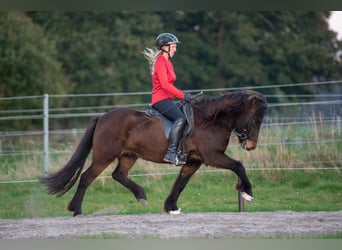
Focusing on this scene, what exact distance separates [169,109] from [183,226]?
1995 millimetres

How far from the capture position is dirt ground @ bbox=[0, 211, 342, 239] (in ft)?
27.4

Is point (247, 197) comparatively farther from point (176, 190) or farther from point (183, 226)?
point (183, 226)

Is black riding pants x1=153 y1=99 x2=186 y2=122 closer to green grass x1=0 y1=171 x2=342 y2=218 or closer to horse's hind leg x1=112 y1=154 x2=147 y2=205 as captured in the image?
horse's hind leg x1=112 y1=154 x2=147 y2=205

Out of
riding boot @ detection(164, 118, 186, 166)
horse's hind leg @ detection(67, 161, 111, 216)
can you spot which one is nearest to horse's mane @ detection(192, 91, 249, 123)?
riding boot @ detection(164, 118, 186, 166)

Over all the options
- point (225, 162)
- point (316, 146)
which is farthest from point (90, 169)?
point (316, 146)

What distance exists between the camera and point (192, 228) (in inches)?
341

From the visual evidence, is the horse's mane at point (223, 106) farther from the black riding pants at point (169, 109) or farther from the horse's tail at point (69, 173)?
the horse's tail at point (69, 173)

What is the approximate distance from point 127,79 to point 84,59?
2253 mm

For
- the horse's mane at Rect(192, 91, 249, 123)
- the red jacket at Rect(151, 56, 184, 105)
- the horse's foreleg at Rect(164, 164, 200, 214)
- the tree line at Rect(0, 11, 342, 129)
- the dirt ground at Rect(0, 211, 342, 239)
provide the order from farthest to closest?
the tree line at Rect(0, 11, 342, 129), the horse's foreleg at Rect(164, 164, 200, 214), the horse's mane at Rect(192, 91, 249, 123), the red jacket at Rect(151, 56, 184, 105), the dirt ground at Rect(0, 211, 342, 239)

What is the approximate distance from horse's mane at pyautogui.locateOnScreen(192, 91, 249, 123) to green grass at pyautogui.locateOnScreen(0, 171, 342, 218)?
7.03ft

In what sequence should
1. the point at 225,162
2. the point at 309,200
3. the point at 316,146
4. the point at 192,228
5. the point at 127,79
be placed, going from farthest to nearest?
the point at 127,79
the point at 316,146
the point at 309,200
the point at 225,162
the point at 192,228

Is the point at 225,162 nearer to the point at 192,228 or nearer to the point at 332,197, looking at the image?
the point at 192,228

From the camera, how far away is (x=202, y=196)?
1355 cm

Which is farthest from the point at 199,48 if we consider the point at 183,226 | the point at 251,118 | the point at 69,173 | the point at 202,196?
the point at 183,226
